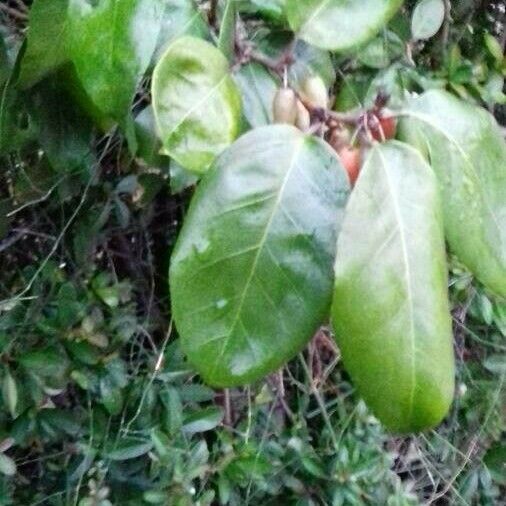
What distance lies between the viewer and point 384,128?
56 cm

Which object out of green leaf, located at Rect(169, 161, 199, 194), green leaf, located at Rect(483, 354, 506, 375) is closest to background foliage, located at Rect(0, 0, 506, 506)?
green leaf, located at Rect(169, 161, 199, 194)

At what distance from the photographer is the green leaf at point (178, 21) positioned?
60cm

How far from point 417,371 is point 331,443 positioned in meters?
0.79

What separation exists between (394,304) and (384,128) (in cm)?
13

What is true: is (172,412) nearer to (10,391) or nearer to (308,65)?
(10,391)

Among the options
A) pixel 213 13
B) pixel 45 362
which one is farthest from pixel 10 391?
pixel 213 13

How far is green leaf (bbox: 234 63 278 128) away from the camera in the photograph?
619 mm

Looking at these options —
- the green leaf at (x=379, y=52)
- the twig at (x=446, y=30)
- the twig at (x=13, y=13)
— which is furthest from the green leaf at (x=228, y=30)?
the twig at (x=446, y=30)

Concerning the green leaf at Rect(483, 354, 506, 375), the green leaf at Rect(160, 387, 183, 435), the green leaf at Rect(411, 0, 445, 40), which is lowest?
the green leaf at Rect(483, 354, 506, 375)

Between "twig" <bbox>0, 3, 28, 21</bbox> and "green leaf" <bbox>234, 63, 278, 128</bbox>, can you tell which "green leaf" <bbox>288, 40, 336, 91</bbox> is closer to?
"green leaf" <bbox>234, 63, 278, 128</bbox>

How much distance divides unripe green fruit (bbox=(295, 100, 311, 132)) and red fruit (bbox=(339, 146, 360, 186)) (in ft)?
0.09

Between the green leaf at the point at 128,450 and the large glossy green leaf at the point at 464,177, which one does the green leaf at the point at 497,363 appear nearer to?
the green leaf at the point at 128,450

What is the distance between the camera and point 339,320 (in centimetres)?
48

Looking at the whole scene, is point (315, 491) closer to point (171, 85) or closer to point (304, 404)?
point (304, 404)
